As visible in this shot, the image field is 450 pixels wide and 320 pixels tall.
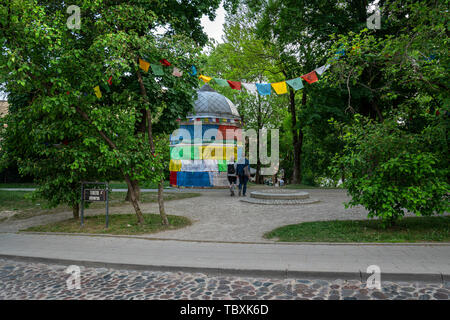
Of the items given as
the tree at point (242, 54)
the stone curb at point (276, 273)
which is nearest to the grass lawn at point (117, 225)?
the stone curb at point (276, 273)

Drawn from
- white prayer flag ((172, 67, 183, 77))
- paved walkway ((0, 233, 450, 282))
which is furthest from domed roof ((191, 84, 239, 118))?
paved walkway ((0, 233, 450, 282))

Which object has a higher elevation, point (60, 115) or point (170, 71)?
point (170, 71)

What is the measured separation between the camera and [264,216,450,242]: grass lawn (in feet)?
26.4

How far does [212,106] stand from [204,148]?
367cm

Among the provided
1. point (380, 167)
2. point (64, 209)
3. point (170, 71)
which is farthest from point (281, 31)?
point (64, 209)

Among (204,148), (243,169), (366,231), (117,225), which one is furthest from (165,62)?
(204,148)

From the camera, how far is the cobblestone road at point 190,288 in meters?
5.04

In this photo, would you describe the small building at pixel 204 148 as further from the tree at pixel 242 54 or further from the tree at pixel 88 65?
the tree at pixel 88 65

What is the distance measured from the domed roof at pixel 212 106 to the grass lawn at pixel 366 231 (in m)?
17.7

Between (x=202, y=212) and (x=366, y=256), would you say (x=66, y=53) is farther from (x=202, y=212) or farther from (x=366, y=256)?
(x=366, y=256)

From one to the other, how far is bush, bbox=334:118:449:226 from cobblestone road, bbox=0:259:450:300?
3.16m

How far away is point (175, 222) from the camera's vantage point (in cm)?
1095

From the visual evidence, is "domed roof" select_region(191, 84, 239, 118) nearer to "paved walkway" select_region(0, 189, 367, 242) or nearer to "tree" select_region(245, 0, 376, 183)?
"tree" select_region(245, 0, 376, 183)

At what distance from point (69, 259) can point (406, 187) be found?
8.22 m
